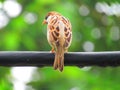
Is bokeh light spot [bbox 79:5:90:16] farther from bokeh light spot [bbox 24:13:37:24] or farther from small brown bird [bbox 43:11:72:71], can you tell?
small brown bird [bbox 43:11:72:71]

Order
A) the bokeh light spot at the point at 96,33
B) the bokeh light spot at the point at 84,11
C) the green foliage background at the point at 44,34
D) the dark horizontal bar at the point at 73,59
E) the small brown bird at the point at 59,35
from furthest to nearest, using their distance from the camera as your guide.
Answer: the bokeh light spot at the point at 84,11, the bokeh light spot at the point at 96,33, the green foliage background at the point at 44,34, the small brown bird at the point at 59,35, the dark horizontal bar at the point at 73,59

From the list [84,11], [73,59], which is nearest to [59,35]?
[73,59]

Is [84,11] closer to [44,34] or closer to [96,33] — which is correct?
[96,33]

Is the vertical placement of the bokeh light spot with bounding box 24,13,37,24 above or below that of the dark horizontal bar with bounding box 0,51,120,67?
below

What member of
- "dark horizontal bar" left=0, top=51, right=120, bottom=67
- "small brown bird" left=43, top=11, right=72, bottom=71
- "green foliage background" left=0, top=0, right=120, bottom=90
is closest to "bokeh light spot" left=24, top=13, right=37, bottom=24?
"green foliage background" left=0, top=0, right=120, bottom=90

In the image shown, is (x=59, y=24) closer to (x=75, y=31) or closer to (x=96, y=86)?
(x=96, y=86)

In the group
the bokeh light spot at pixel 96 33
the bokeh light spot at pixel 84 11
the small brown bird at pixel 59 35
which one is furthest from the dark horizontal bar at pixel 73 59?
the bokeh light spot at pixel 84 11

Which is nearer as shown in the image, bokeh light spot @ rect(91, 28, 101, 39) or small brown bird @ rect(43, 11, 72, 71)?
small brown bird @ rect(43, 11, 72, 71)

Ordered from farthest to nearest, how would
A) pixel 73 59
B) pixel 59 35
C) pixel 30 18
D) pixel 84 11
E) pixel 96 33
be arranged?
pixel 30 18 → pixel 84 11 → pixel 96 33 → pixel 59 35 → pixel 73 59

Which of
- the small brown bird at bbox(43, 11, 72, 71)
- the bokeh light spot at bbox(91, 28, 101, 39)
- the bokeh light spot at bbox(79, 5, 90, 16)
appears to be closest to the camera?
the small brown bird at bbox(43, 11, 72, 71)

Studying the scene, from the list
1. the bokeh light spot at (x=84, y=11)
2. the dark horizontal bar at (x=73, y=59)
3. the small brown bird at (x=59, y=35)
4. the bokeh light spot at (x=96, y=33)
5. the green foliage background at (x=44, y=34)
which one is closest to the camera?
the dark horizontal bar at (x=73, y=59)

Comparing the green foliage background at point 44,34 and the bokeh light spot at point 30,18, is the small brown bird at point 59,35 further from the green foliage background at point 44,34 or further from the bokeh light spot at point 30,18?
the bokeh light spot at point 30,18

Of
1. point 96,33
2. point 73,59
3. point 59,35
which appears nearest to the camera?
point 73,59

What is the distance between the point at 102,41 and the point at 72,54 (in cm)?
353
